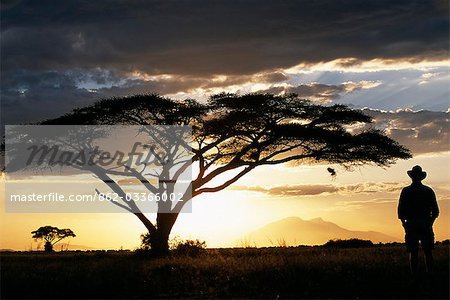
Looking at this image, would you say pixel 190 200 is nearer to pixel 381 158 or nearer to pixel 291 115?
pixel 291 115

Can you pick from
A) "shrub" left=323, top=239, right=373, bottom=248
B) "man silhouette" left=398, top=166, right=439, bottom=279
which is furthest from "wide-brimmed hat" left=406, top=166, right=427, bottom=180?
"shrub" left=323, top=239, right=373, bottom=248

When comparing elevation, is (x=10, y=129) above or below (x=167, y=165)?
above

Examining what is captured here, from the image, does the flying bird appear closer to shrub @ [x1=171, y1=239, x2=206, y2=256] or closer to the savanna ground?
shrub @ [x1=171, y1=239, x2=206, y2=256]

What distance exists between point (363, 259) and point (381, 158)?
1512 cm

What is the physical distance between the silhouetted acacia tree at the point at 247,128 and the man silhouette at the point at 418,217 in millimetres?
15663

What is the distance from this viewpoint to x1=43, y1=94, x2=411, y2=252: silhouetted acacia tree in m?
32.6

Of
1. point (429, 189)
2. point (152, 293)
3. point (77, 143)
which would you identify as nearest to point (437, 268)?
point (429, 189)

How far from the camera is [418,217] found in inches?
658

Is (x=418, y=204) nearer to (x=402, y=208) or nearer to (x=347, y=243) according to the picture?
(x=402, y=208)

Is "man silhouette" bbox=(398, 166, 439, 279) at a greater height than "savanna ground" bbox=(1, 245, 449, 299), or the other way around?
"man silhouette" bbox=(398, 166, 439, 279)

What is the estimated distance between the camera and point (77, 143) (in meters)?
33.9

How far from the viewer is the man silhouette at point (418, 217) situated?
1669 centimetres

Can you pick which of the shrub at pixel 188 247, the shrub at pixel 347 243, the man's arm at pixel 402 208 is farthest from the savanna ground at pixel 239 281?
the shrub at pixel 347 243

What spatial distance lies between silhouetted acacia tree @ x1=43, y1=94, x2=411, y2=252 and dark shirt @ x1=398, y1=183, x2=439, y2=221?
51.3 ft
